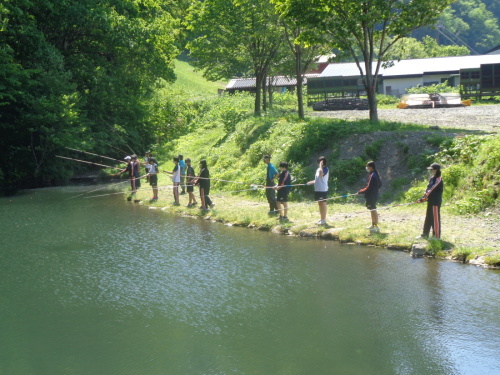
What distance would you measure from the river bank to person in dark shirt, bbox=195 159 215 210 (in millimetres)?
309

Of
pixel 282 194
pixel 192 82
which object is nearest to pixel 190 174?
pixel 282 194

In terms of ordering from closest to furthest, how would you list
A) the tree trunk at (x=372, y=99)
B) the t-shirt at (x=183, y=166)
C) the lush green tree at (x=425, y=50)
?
the t-shirt at (x=183, y=166) < the tree trunk at (x=372, y=99) < the lush green tree at (x=425, y=50)

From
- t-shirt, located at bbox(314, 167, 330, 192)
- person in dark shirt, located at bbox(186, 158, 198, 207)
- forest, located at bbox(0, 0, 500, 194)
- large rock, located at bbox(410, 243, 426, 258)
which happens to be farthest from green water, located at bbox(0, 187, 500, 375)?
forest, located at bbox(0, 0, 500, 194)

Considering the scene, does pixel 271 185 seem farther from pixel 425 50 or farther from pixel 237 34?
pixel 425 50

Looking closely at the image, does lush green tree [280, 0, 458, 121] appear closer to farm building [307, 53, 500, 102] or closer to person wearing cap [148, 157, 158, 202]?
person wearing cap [148, 157, 158, 202]

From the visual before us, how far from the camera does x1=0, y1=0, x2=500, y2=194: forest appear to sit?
2903cm

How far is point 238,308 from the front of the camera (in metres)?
12.3

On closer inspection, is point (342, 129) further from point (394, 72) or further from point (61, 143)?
point (394, 72)

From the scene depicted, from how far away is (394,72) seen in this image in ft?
202

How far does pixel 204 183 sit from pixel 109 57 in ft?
63.7

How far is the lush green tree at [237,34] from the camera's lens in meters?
31.5

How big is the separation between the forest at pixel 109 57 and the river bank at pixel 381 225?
8239 mm

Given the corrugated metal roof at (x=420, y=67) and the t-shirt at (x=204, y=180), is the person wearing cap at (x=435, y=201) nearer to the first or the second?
the t-shirt at (x=204, y=180)

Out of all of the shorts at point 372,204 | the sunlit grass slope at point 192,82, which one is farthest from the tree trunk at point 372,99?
the sunlit grass slope at point 192,82
